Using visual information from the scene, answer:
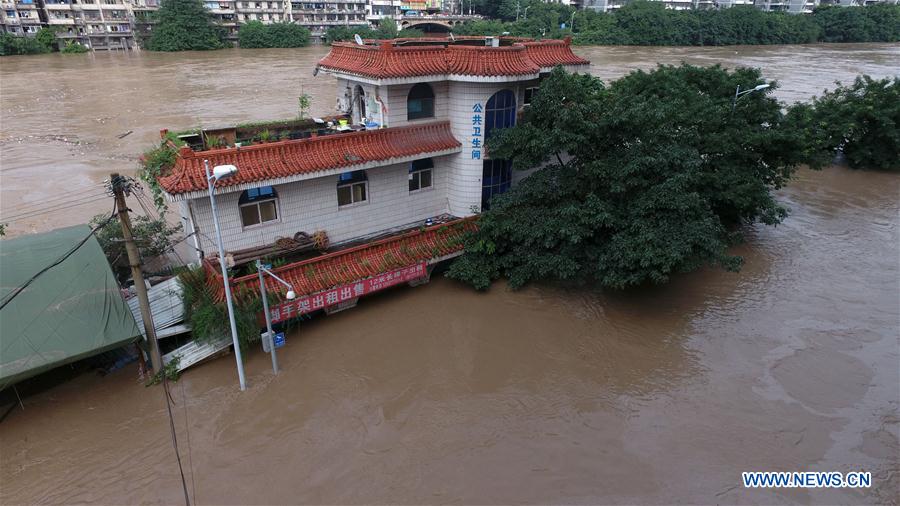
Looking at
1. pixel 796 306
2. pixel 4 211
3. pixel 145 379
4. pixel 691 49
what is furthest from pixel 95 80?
pixel 691 49

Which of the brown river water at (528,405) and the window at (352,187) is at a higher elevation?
the window at (352,187)

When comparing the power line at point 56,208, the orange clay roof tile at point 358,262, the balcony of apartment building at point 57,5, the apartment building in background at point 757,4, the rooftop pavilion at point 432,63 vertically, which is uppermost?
the apartment building in background at point 757,4

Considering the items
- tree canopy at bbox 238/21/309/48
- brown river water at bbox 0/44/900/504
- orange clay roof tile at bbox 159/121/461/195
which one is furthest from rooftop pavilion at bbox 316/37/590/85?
tree canopy at bbox 238/21/309/48

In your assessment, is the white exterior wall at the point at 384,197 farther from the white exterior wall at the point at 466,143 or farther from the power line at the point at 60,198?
the power line at the point at 60,198

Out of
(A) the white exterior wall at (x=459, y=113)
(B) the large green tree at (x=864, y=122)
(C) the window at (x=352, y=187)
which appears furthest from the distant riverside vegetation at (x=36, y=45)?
(B) the large green tree at (x=864, y=122)

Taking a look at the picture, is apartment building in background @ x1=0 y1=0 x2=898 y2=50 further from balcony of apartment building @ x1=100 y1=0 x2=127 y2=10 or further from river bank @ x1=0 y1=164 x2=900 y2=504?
river bank @ x1=0 y1=164 x2=900 y2=504

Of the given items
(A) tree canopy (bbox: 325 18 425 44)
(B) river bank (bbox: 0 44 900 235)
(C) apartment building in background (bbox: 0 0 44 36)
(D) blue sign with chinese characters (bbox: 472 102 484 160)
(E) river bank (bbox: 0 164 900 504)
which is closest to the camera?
(E) river bank (bbox: 0 164 900 504)


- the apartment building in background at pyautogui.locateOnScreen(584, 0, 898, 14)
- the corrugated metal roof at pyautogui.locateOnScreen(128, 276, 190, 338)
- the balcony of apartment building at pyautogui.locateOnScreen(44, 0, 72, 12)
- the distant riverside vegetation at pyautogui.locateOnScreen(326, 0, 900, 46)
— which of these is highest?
the apartment building in background at pyautogui.locateOnScreen(584, 0, 898, 14)
